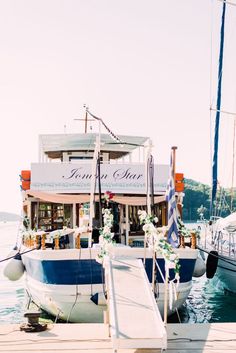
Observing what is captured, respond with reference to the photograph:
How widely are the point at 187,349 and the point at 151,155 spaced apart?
19.8 feet

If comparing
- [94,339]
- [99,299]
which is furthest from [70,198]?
[94,339]

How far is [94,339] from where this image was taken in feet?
27.7

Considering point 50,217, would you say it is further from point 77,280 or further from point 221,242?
point 221,242

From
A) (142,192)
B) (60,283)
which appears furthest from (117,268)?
(142,192)

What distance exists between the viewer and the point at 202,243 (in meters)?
25.5

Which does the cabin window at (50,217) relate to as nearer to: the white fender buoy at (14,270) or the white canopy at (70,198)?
the white fender buoy at (14,270)

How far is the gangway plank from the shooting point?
23.8 ft

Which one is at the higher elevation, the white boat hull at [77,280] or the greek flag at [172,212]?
the greek flag at [172,212]

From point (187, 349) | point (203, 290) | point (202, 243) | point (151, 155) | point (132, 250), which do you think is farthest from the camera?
point (202, 243)

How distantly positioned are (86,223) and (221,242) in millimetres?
9404

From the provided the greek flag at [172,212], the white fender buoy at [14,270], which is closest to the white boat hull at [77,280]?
the greek flag at [172,212]

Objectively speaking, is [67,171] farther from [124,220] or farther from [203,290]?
[203,290]

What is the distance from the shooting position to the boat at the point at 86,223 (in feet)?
38.4

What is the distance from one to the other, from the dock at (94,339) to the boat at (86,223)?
0.96 m
